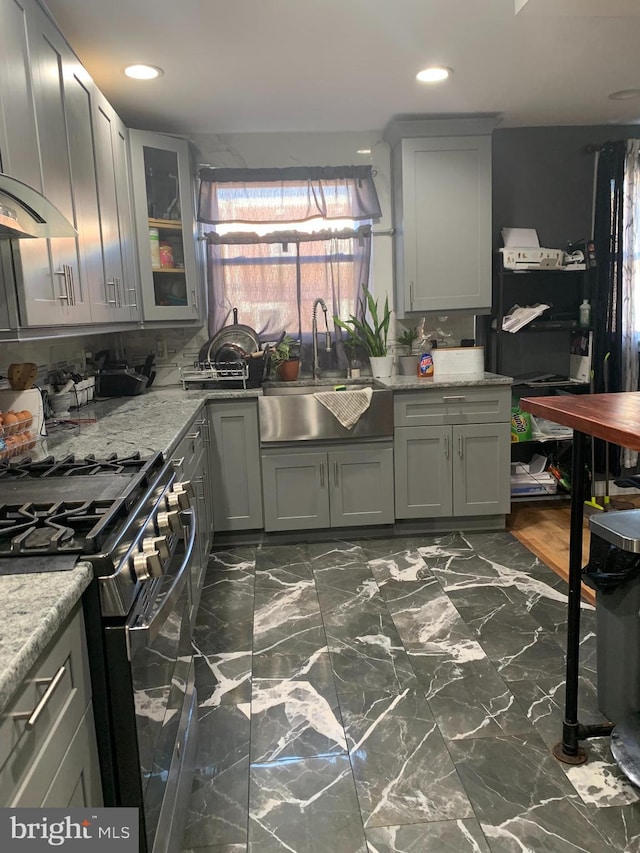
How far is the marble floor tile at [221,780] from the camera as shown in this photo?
163 centimetres

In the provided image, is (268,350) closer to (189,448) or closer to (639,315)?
(189,448)

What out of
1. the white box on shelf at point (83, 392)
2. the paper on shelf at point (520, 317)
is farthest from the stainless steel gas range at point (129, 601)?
the paper on shelf at point (520, 317)

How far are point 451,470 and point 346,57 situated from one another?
215 cm

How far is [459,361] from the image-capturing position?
3.79m

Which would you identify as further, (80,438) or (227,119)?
(227,119)

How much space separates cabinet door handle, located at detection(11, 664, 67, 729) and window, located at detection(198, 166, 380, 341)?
3.25m

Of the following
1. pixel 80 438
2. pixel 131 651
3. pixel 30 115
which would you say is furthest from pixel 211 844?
pixel 30 115

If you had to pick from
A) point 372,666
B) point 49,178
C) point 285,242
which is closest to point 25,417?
point 49,178

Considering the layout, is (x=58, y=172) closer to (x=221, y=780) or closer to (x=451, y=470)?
(x=221, y=780)

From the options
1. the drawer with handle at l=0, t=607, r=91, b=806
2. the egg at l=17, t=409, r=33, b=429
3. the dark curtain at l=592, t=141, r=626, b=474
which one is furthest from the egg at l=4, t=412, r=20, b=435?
the dark curtain at l=592, t=141, r=626, b=474

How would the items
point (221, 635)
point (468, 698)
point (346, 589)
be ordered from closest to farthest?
point (468, 698) < point (221, 635) < point (346, 589)

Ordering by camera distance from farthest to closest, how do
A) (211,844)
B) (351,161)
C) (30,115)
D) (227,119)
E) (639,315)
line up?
1. (639,315)
2. (351,161)
3. (227,119)
4. (30,115)
5. (211,844)

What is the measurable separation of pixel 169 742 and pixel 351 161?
3.52 m

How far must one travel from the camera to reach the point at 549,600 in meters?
2.82
